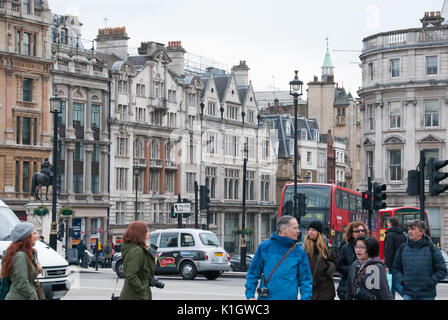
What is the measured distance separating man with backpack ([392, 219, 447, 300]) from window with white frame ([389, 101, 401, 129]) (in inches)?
2101

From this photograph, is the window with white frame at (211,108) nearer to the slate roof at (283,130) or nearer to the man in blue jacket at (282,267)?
the slate roof at (283,130)

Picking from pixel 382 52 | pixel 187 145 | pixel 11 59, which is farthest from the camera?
pixel 187 145

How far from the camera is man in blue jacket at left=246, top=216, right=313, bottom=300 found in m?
10.4

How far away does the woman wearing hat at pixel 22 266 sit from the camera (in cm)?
1057

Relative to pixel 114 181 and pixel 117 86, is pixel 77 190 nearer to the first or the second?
pixel 114 181

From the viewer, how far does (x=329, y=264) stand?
12.6 metres

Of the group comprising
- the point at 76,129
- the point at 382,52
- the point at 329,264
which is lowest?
the point at 329,264

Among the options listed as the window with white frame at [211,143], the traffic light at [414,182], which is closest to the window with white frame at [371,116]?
the window with white frame at [211,143]

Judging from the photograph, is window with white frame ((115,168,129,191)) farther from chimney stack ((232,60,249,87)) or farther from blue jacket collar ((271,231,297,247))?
blue jacket collar ((271,231,297,247))

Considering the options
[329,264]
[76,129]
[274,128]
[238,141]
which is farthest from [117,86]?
[329,264]

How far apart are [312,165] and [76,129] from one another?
37.8 metres

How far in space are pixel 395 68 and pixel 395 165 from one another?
21.3 ft

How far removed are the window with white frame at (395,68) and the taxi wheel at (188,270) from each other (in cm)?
3664

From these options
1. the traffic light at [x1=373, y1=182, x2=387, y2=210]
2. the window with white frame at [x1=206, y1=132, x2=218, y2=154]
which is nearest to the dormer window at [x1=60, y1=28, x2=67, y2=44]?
the window with white frame at [x1=206, y1=132, x2=218, y2=154]
